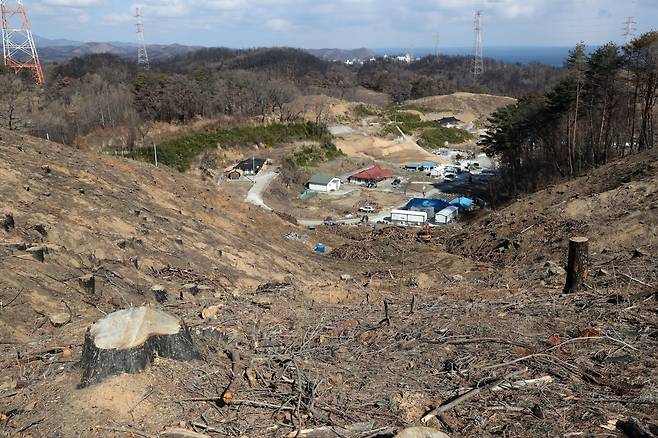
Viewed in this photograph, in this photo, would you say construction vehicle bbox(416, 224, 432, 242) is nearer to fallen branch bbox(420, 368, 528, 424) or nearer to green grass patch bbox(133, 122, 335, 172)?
fallen branch bbox(420, 368, 528, 424)

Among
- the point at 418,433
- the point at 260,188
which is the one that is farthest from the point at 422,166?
the point at 418,433

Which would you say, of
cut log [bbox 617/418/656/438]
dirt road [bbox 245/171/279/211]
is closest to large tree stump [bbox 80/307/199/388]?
cut log [bbox 617/418/656/438]

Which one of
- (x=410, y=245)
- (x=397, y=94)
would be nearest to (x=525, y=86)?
(x=397, y=94)

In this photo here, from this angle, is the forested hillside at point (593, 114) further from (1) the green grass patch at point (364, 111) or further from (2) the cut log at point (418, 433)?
(1) the green grass patch at point (364, 111)

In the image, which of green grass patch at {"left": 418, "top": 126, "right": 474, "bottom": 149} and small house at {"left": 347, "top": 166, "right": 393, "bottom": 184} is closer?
small house at {"left": 347, "top": 166, "right": 393, "bottom": 184}

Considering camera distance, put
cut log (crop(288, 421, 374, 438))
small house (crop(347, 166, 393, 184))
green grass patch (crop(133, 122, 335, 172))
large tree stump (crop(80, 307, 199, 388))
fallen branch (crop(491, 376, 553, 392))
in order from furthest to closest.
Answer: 1. green grass patch (crop(133, 122, 335, 172))
2. small house (crop(347, 166, 393, 184))
3. fallen branch (crop(491, 376, 553, 392))
4. large tree stump (crop(80, 307, 199, 388))
5. cut log (crop(288, 421, 374, 438))

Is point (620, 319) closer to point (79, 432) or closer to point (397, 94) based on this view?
point (79, 432)

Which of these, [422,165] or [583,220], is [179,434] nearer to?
[583,220]
